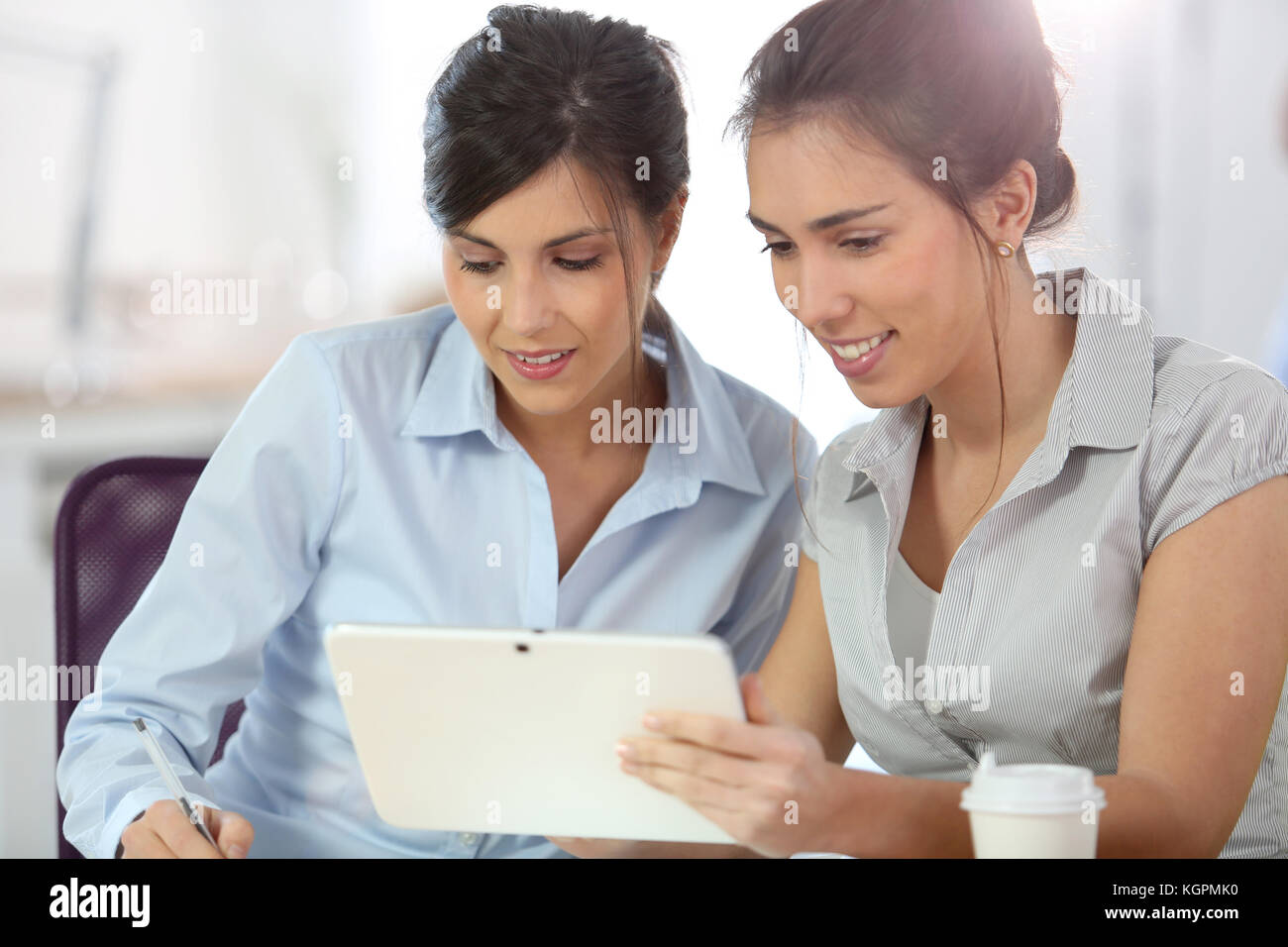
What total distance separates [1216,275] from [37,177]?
3.25m

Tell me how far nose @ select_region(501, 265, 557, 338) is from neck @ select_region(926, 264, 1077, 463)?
41 cm

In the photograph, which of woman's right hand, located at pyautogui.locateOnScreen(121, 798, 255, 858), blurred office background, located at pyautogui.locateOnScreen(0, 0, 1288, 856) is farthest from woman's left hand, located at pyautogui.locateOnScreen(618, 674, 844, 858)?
blurred office background, located at pyautogui.locateOnScreen(0, 0, 1288, 856)

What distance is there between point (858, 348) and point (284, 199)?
2.72 metres

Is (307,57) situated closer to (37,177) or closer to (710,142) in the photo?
(37,177)

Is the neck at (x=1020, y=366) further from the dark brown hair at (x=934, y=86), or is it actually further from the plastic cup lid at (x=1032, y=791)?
the plastic cup lid at (x=1032, y=791)

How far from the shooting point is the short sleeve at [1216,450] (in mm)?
1015

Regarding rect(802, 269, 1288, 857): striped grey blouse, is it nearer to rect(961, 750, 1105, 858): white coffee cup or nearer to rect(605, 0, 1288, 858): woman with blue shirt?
rect(605, 0, 1288, 858): woman with blue shirt

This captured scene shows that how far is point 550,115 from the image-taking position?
51.0 inches

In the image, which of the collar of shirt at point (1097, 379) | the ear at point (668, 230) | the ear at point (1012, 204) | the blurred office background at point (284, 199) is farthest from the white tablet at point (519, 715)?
the blurred office background at point (284, 199)

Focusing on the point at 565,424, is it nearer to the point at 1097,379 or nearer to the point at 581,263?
the point at 581,263

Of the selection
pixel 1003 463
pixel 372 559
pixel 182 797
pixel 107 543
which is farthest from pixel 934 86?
pixel 107 543

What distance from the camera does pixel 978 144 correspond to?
3.68ft

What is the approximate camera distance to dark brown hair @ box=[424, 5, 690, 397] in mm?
1268
